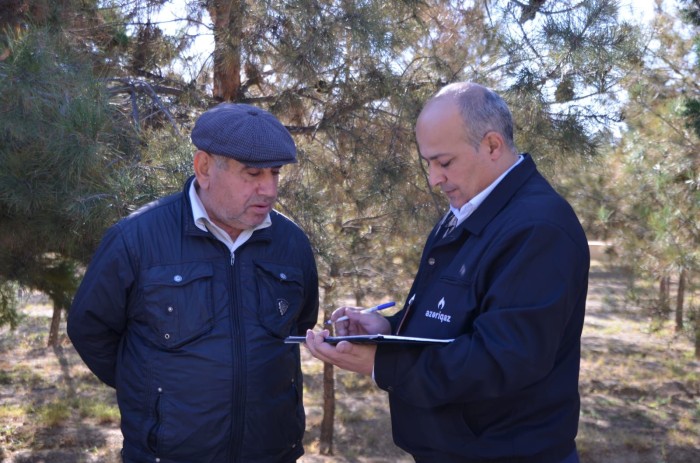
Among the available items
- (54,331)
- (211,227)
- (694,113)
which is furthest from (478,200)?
(54,331)

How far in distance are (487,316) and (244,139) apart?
2.97 ft

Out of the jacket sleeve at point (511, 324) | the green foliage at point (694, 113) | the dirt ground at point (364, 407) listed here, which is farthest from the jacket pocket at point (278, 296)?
the dirt ground at point (364, 407)

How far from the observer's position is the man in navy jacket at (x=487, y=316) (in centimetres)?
174

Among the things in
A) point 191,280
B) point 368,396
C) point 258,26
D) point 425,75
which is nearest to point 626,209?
point 368,396

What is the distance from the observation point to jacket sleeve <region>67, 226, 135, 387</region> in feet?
7.29

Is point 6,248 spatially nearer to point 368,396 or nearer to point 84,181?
point 84,181

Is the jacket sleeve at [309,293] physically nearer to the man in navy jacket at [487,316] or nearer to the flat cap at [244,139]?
the flat cap at [244,139]

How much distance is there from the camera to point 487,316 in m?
1.75

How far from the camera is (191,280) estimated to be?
221cm

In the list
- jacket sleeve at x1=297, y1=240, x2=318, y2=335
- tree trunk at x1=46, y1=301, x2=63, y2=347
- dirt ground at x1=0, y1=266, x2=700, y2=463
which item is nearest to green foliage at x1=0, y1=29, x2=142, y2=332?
jacket sleeve at x1=297, y1=240, x2=318, y2=335

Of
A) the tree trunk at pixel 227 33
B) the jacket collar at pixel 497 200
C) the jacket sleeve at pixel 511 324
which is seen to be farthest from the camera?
the tree trunk at pixel 227 33

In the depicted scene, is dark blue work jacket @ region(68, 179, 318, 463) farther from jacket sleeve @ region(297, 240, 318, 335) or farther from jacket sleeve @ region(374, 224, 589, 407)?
jacket sleeve @ region(374, 224, 589, 407)

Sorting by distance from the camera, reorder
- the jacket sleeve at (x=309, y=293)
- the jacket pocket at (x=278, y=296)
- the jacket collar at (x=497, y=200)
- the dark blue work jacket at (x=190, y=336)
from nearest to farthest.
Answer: the jacket collar at (x=497, y=200)
the dark blue work jacket at (x=190, y=336)
the jacket pocket at (x=278, y=296)
the jacket sleeve at (x=309, y=293)

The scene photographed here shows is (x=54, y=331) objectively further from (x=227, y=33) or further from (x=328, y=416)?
(x=227, y=33)
